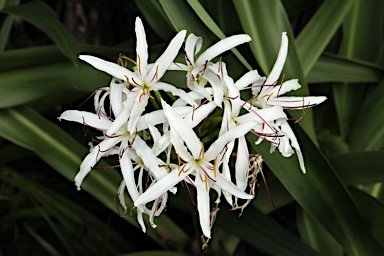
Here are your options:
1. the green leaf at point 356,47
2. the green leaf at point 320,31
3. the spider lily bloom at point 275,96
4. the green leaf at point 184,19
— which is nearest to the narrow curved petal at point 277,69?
the spider lily bloom at point 275,96

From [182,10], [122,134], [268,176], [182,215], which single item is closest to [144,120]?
[122,134]

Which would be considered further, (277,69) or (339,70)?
(339,70)

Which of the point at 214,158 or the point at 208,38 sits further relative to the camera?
the point at 208,38

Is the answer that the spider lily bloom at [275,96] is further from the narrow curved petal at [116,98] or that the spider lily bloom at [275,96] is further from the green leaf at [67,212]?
the green leaf at [67,212]

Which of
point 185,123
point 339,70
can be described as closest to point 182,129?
point 185,123

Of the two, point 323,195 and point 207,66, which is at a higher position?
point 207,66

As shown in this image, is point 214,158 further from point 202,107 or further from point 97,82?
point 97,82

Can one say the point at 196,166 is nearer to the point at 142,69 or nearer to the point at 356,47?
the point at 142,69
